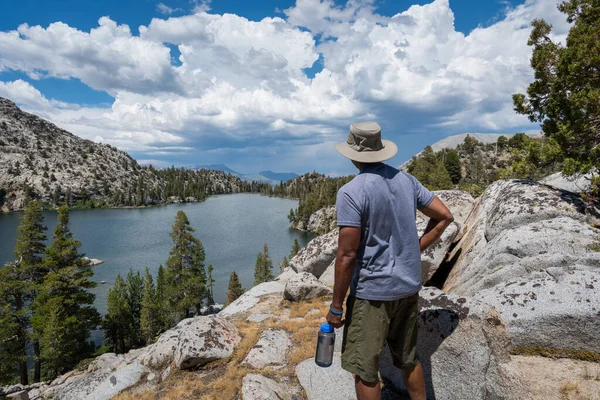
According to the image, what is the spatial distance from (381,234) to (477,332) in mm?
3009

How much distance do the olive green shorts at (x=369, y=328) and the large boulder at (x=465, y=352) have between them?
1700 millimetres

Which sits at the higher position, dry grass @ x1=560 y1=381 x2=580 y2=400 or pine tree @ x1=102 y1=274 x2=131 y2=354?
dry grass @ x1=560 y1=381 x2=580 y2=400

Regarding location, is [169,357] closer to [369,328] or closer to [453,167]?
[369,328]

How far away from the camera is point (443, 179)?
190 feet

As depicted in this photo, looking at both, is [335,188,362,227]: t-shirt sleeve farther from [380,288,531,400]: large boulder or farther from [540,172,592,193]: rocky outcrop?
[540,172,592,193]: rocky outcrop

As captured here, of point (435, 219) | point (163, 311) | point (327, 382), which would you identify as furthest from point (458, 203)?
point (163, 311)

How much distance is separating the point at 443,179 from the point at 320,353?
2327 inches

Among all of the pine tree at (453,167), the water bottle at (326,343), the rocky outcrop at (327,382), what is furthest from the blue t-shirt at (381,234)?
the pine tree at (453,167)

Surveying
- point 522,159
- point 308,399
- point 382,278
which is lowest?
point 308,399

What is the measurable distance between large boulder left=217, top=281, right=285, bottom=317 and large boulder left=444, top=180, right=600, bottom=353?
7.97 meters

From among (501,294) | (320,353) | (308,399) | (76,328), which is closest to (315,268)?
(308,399)

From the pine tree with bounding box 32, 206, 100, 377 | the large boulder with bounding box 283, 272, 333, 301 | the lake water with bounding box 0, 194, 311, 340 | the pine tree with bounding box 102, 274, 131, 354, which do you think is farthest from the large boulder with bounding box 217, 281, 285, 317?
the lake water with bounding box 0, 194, 311, 340

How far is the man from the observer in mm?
3963

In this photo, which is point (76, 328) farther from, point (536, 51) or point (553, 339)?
point (536, 51)
